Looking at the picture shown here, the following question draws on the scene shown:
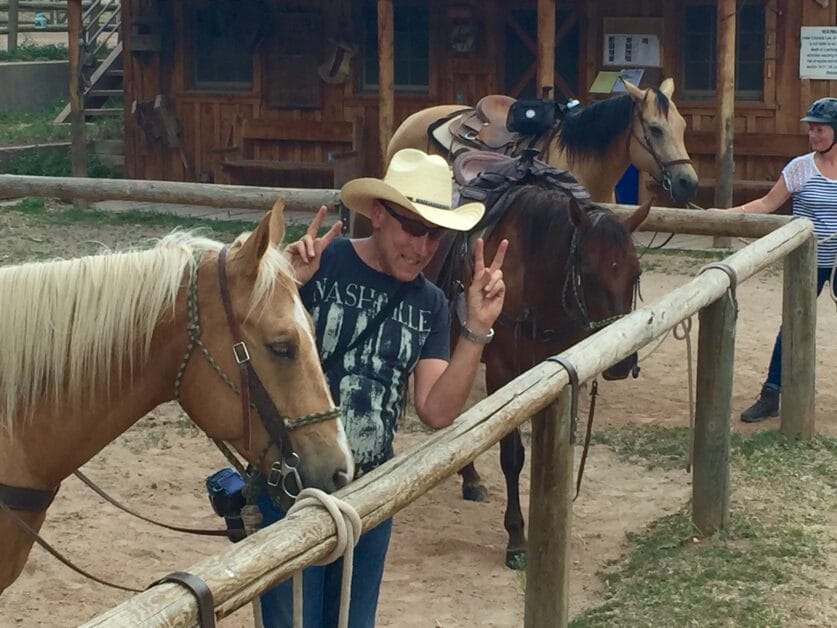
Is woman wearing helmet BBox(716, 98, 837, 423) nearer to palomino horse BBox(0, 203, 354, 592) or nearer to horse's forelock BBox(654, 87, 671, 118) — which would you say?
horse's forelock BBox(654, 87, 671, 118)

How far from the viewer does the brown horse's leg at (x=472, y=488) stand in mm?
5625

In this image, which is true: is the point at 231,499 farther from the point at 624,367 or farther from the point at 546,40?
the point at 546,40

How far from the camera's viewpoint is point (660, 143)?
330 inches

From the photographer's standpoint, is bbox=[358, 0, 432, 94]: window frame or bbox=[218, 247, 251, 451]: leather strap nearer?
bbox=[218, 247, 251, 451]: leather strap

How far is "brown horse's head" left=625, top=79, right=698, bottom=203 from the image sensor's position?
326 inches

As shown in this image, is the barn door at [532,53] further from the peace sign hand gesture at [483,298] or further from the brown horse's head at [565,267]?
the peace sign hand gesture at [483,298]

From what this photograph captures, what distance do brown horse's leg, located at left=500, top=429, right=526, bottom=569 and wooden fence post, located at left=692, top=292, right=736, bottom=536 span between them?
2.25ft

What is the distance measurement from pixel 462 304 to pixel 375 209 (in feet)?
5.96

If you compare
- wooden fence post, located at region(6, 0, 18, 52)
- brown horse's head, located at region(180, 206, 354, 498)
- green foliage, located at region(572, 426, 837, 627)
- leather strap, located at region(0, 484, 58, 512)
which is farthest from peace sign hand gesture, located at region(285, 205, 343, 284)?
wooden fence post, located at region(6, 0, 18, 52)

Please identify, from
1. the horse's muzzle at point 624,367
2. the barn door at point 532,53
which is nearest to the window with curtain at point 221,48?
the barn door at point 532,53

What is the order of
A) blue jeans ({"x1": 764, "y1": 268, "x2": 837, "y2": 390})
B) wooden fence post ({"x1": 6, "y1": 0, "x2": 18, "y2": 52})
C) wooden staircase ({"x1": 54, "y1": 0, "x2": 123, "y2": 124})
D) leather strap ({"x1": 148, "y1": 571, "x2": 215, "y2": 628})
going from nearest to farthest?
leather strap ({"x1": 148, "y1": 571, "x2": 215, "y2": 628}) → blue jeans ({"x1": 764, "y1": 268, "x2": 837, "y2": 390}) → wooden staircase ({"x1": 54, "y1": 0, "x2": 123, "y2": 124}) → wooden fence post ({"x1": 6, "y1": 0, "x2": 18, "y2": 52})

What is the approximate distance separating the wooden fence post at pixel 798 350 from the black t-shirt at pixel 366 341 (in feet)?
10.6

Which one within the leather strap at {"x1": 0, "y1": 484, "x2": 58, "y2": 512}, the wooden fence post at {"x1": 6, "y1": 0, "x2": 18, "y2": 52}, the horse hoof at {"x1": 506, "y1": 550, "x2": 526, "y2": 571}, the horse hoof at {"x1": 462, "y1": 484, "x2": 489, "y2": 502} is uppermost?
the wooden fence post at {"x1": 6, "y1": 0, "x2": 18, "y2": 52}

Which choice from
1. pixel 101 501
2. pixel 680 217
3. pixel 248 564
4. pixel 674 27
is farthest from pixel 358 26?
pixel 248 564
